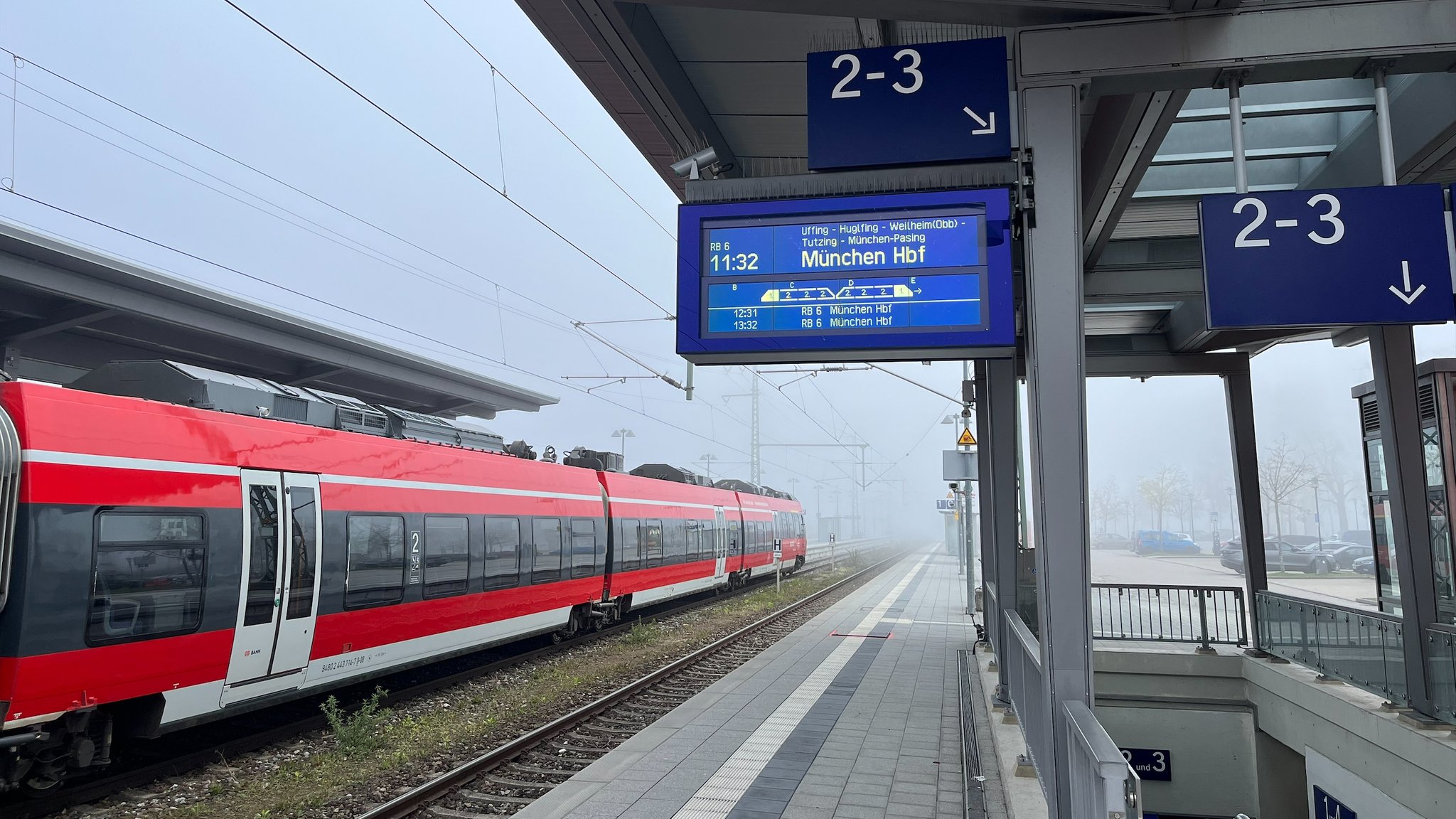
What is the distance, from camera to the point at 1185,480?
2810 inches

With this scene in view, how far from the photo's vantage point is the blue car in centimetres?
5397

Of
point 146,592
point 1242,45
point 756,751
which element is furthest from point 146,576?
point 1242,45

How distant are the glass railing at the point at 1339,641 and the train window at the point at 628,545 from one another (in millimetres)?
10500

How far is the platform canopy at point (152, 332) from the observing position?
12953 mm

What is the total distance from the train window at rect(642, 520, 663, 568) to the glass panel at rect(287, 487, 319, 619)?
9.65m

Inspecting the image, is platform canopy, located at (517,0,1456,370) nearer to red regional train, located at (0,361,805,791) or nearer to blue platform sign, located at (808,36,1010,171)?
blue platform sign, located at (808,36,1010,171)

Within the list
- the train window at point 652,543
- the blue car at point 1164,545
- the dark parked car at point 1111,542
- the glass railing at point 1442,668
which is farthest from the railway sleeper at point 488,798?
the dark parked car at point 1111,542

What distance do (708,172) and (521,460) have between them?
6.87 m

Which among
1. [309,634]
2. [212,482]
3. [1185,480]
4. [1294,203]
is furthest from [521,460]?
[1185,480]

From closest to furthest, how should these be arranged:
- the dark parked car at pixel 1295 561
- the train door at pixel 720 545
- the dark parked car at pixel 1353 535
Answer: the train door at pixel 720 545
the dark parked car at pixel 1295 561
the dark parked car at pixel 1353 535

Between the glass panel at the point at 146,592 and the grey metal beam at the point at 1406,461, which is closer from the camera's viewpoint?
the glass panel at the point at 146,592

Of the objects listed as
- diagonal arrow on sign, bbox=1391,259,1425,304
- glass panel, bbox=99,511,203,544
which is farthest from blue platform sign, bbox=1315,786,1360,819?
glass panel, bbox=99,511,203,544

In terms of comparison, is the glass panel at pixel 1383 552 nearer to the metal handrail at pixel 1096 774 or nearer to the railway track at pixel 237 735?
the metal handrail at pixel 1096 774

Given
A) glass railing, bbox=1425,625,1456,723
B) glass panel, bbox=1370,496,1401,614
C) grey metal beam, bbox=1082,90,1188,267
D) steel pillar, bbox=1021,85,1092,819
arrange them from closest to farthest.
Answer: steel pillar, bbox=1021,85,1092,819, grey metal beam, bbox=1082,90,1188,267, glass railing, bbox=1425,625,1456,723, glass panel, bbox=1370,496,1401,614
